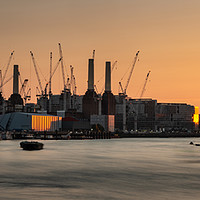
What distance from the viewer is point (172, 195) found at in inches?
1801

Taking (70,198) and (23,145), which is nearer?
(70,198)

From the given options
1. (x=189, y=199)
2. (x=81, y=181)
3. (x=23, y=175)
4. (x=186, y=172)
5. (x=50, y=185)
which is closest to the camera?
(x=189, y=199)

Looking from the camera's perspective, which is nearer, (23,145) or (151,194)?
(151,194)

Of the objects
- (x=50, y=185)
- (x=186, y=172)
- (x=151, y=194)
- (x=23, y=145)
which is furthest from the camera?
(x=23, y=145)

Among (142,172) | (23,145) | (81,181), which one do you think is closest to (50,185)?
(81,181)

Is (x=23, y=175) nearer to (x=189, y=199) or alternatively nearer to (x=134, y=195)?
(x=134, y=195)

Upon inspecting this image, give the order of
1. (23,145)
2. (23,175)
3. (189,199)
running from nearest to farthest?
1. (189,199)
2. (23,175)
3. (23,145)

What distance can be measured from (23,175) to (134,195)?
23.1m

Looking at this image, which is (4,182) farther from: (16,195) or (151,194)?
(151,194)

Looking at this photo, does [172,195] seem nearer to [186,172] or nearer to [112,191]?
[112,191]

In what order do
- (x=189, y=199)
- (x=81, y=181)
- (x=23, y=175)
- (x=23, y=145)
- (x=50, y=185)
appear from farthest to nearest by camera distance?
(x=23, y=145)
(x=23, y=175)
(x=81, y=181)
(x=50, y=185)
(x=189, y=199)

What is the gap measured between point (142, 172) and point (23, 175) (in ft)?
59.5

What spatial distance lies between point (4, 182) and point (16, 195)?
10443 mm

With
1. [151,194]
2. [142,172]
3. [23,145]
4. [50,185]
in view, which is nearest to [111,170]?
[142,172]
